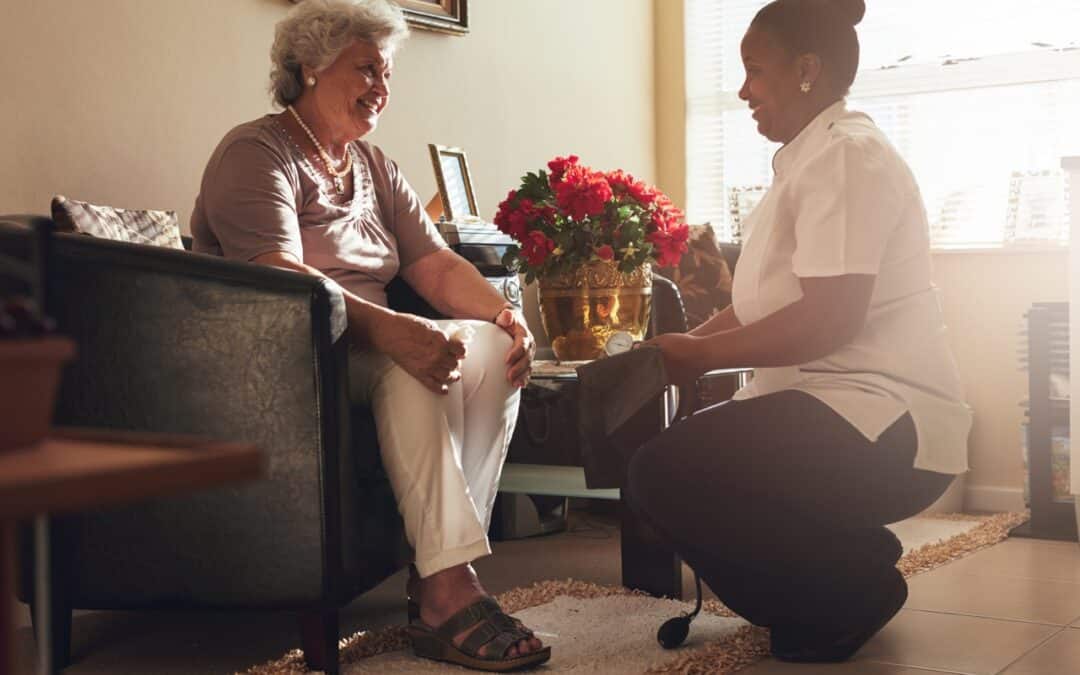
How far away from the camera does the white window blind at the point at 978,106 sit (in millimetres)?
4027

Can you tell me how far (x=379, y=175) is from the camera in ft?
8.90

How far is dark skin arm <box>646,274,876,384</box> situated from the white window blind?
1.99 metres

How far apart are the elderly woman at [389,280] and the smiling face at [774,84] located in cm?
62

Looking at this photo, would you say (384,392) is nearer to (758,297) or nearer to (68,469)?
(758,297)

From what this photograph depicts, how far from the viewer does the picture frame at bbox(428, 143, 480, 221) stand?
3.52 meters

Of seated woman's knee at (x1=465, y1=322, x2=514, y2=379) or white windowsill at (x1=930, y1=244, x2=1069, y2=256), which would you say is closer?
seated woman's knee at (x1=465, y1=322, x2=514, y2=379)

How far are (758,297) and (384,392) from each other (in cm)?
66

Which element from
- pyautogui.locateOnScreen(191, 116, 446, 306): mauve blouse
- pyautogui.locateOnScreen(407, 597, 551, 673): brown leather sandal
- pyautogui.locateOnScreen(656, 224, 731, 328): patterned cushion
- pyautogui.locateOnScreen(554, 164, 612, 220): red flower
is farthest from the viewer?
pyautogui.locateOnScreen(656, 224, 731, 328): patterned cushion

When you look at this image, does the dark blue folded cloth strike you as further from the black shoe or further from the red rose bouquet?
the red rose bouquet

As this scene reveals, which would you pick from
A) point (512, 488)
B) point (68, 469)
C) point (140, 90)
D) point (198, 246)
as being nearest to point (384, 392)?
point (198, 246)

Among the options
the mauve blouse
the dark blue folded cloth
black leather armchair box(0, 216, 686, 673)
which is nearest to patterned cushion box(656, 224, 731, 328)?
the mauve blouse

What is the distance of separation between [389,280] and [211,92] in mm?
710

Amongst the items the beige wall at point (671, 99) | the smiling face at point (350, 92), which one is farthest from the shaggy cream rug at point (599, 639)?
the beige wall at point (671, 99)

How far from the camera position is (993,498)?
412 cm
